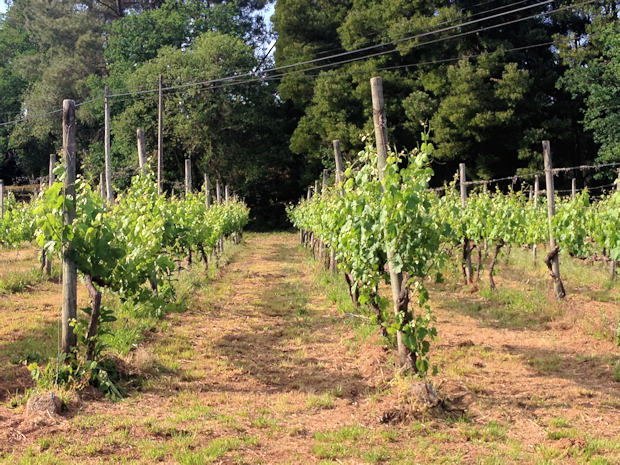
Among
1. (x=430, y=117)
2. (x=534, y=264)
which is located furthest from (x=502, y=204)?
(x=430, y=117)

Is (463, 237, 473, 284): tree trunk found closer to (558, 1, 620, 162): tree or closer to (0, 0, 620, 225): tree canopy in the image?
(0, 0, 620, 225): tree canopy

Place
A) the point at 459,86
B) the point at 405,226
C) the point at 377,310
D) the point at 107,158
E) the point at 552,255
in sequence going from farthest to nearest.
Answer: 1. the point at 459,86
2. the point at 107,158
3. the point at 552,255
4. the point at 377,310
5. the point at 405,226

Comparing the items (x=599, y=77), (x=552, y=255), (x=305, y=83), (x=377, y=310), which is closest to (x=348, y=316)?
(x=377, y=310)

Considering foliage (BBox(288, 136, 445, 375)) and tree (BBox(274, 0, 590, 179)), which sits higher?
tree (BBox(274, 0, 590, 179))

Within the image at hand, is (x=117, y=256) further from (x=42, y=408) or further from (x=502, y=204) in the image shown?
(x=502, y=204)

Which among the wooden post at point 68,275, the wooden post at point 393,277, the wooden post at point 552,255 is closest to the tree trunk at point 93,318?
the wooden post at point 68,275

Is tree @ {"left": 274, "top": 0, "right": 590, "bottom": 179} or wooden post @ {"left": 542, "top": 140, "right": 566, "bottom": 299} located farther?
tree @ {"left": 274, "top": 0, "right": 590, "bottom": 179}

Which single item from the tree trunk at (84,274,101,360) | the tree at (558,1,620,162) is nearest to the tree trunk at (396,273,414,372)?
the tree trunk at (84,274,101,360)

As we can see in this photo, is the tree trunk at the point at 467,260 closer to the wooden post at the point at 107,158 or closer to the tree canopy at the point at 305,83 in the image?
the wooden post at the point at 107,158

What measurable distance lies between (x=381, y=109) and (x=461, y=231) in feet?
18.4

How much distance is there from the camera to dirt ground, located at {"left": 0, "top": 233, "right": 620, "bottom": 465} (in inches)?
151

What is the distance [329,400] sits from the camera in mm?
4844

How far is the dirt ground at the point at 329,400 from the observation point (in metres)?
3.83

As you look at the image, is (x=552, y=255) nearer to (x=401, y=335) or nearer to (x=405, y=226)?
(x=401, y=335)
